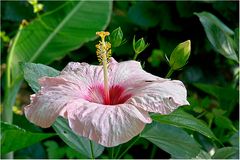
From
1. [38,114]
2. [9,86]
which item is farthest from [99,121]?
[9,86]

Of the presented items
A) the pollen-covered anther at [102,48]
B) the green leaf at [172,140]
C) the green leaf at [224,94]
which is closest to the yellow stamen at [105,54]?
the pollen-covered anther at [102,48]

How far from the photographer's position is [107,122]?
0.64m

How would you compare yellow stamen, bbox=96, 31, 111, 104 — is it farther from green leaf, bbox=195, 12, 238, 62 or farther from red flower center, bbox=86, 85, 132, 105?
green leaf, bbox=195, 12, 238, 62

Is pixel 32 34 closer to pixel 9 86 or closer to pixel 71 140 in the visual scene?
pixel 9 86

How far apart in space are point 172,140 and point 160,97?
0.56ft

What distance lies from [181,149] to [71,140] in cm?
18

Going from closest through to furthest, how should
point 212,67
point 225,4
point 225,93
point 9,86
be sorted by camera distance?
point 225,93
point 9,86
point 225,4
point 212,67

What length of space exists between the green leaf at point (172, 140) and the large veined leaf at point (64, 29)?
0.69m

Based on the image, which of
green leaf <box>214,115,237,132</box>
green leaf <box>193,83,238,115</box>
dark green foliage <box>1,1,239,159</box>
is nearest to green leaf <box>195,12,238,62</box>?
dark green foliage <box>1,1,239,159</box>

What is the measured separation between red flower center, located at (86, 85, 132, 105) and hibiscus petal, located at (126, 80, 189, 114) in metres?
0.03

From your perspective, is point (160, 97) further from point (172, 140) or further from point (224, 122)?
point (224, 122)

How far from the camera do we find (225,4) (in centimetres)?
173

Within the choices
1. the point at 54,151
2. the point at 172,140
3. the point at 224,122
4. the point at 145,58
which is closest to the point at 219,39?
the point at 224,122

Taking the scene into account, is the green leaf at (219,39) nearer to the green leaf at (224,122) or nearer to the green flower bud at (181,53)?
the green leaf at (224,122)
